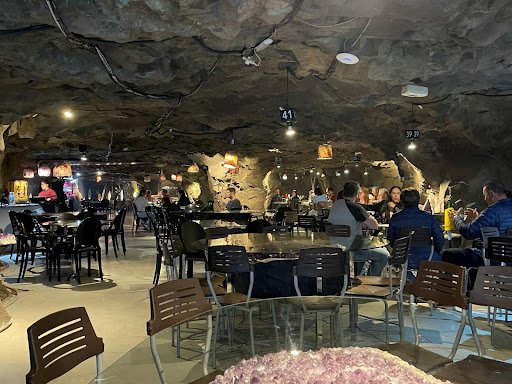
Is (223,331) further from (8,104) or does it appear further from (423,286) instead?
(8,104)

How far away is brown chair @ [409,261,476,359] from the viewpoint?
10.6ft

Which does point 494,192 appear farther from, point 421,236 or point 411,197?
point 421,236

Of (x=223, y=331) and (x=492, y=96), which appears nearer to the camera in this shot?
(x=223, y=331)

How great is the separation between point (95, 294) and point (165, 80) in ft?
10.8

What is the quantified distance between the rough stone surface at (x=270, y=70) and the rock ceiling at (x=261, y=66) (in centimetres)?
2

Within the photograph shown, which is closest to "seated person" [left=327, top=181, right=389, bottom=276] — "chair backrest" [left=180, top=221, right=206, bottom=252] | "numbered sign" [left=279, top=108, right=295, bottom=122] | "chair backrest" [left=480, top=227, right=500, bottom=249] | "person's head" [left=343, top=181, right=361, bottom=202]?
"person's head" [left=343, top=181, right=361, bottom=202]

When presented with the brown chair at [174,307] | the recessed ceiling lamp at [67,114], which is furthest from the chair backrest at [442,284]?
the recessed ceiling lamp at [67,114]

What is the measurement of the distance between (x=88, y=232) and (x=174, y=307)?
5811 millimetres

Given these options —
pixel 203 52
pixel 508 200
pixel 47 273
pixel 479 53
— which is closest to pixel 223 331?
pixel 508 200

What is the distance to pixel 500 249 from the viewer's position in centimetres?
501

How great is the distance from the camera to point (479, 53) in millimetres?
7176

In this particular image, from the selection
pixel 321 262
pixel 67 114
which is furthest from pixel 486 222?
pixel 67 114

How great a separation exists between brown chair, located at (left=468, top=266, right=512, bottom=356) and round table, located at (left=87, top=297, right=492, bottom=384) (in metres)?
0.43

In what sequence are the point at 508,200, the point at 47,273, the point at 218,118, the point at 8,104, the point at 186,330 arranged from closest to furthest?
the point at 186,330
the point at 508,200
the point at 8,104
the point at 47,273
the point at 218,118
